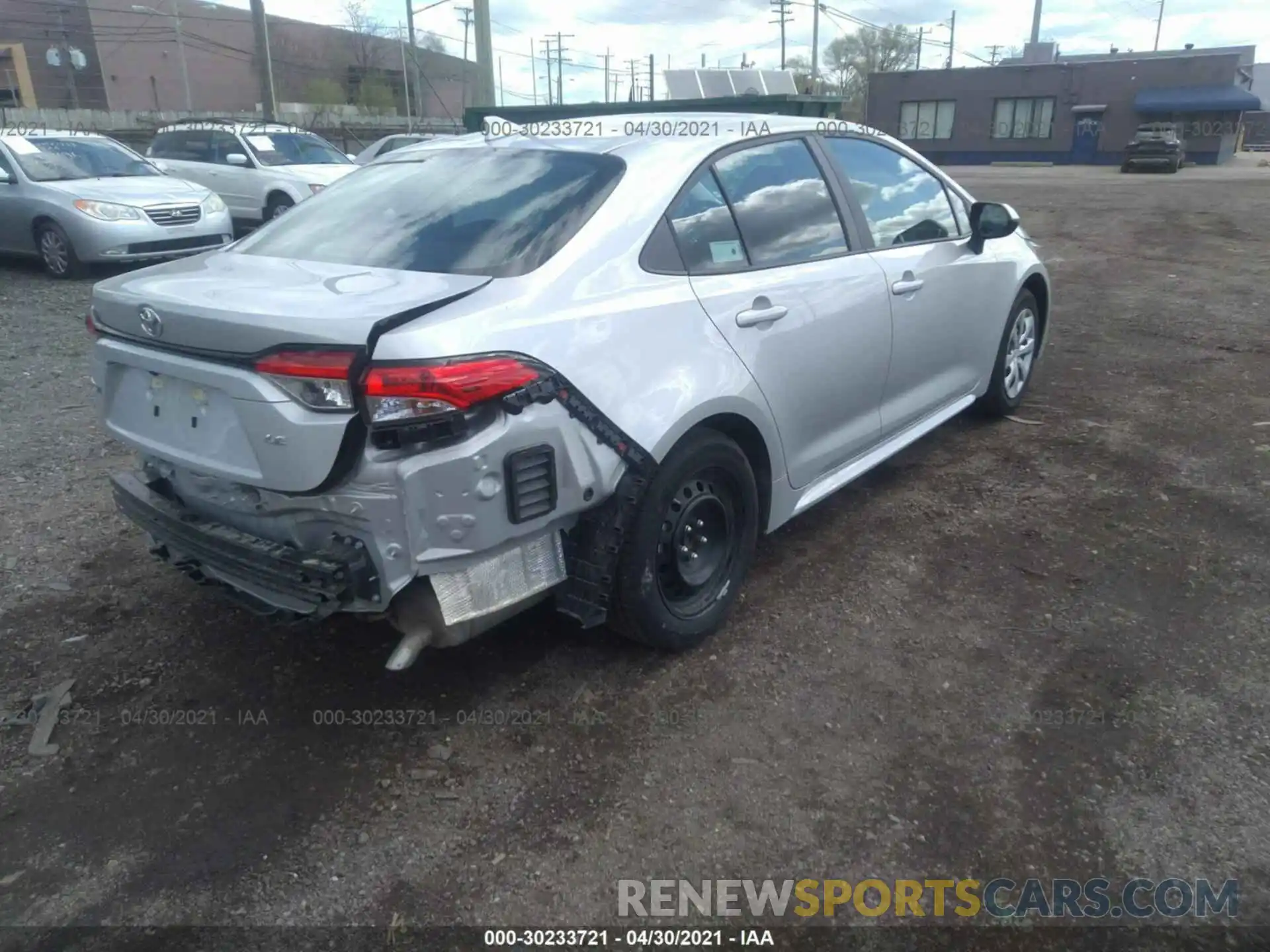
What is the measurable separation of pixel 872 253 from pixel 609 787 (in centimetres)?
248

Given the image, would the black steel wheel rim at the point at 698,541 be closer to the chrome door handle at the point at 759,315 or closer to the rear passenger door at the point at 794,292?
the rear passenger door at the point at 794,292

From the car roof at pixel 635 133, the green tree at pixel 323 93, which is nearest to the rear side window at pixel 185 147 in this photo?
the car roof at pixel 635 133

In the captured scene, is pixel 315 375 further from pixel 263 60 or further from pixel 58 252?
pixel 263 60

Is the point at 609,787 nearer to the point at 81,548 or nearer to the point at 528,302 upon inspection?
the point at 528,302

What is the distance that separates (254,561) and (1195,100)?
170 ft

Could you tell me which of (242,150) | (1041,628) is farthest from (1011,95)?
(1041,628)

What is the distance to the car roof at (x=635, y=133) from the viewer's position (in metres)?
3.34

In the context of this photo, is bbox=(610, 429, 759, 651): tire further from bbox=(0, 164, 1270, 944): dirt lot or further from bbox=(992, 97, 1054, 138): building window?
bbox=(992, 97, 1054, 138): building window

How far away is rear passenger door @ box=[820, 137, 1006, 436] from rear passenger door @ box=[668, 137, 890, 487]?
173 mm

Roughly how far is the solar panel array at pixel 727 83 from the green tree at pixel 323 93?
6355 centimetres

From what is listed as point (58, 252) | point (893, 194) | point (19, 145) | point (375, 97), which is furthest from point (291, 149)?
point (375, 97)

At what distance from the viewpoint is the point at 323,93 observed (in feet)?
211

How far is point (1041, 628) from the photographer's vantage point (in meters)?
3.47

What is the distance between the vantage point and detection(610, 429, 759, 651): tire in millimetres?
2984
